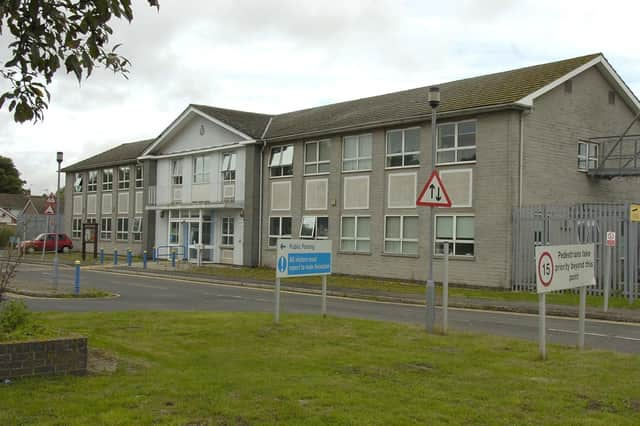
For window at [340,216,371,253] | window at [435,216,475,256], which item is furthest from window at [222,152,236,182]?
window at [435,216,475,256]

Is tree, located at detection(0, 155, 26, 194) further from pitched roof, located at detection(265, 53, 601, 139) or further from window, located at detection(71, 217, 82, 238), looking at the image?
pitched roof, located at detection(265, 53, 601, 139)

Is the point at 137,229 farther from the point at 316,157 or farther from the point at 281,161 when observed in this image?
the point at 316,157

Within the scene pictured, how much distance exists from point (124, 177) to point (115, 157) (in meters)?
3.10

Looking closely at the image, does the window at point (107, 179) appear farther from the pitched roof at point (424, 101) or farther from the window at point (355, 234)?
the window at point (355, 234)

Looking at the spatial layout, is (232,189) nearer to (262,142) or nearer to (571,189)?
(262,142)

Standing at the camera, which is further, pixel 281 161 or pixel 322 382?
pixel 281 161

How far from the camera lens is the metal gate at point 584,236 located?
2062 cm

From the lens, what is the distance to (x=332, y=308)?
1752 cm

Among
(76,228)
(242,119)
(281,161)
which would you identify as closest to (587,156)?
(281,161)

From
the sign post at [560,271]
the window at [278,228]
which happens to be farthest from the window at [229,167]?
the sign post at [560,271]

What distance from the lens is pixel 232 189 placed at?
36062 mm

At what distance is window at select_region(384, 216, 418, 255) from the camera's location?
26672mm

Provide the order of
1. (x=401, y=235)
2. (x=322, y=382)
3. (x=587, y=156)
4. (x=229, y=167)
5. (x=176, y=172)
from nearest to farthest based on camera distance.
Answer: (x=322, y=382), (x=587, y=156), (x=401, y=235), (x=229, y=167), (x=176, y=172)

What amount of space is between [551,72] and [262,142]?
14.5 m
